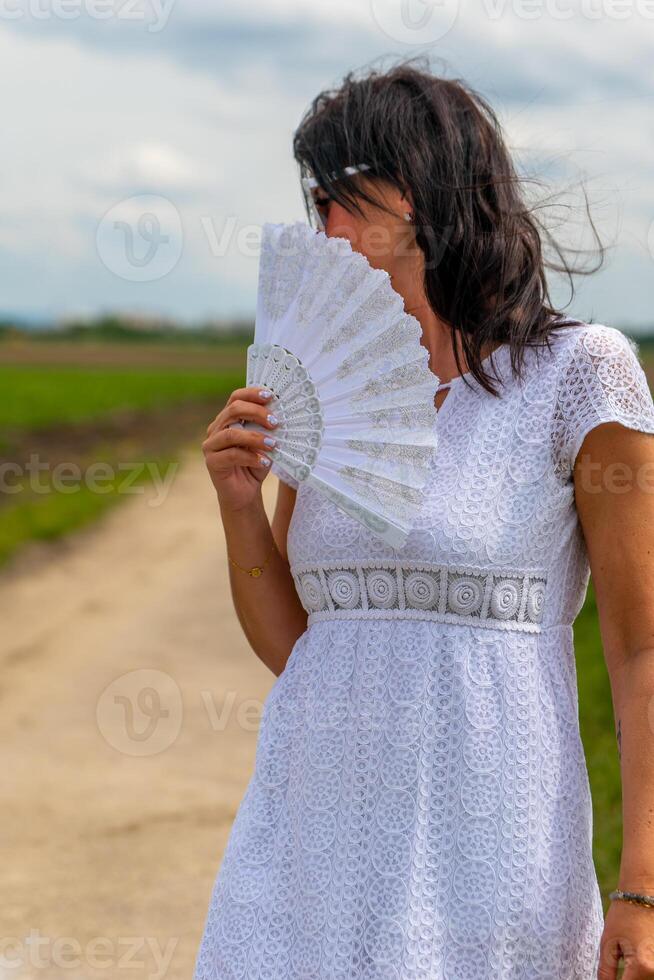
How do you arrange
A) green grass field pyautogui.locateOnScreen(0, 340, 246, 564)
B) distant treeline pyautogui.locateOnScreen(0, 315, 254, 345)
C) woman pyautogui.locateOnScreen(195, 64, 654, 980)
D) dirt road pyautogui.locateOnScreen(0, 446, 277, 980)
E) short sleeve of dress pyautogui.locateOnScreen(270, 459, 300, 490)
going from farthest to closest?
distant treeline pyautogui.locateOnScreen(0, 315, 254, 345)
green grass field pyautogui.locateOnScreen(0, 340, 246, 564)
dirt road pyautogui.locateOnScreen(0, 446, 277, 980)
short sleeve of dress pyautogui.locateOnScreen(270, 459, 300, 490)
woman pyautogui.locateOnScreen(195, 64, 654, 980)

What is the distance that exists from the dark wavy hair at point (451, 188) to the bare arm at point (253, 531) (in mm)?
337

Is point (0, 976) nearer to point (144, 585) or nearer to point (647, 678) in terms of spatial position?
point (647, 678)

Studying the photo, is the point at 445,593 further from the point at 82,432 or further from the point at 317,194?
the point at 82,432

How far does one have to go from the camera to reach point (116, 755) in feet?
18.8

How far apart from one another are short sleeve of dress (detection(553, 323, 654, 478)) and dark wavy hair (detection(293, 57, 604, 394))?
0.40 ft

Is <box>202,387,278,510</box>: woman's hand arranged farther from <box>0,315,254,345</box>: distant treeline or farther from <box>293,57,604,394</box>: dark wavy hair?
<box>0,315,254,345</box>: distant treeline

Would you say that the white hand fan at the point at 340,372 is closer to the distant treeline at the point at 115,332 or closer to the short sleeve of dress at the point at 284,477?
the short sleeve of dress at the point at 284,477

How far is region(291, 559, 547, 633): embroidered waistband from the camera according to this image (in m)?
1.73

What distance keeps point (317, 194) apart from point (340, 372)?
289mm

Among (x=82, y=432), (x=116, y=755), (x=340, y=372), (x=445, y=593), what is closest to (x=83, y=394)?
(x=82, y=432)

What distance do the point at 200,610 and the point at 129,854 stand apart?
146 inches

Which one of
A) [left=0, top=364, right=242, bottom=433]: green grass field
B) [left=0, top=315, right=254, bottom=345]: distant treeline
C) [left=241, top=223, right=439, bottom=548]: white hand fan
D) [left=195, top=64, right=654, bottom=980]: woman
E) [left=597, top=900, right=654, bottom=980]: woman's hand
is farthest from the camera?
[left=0, top=315, right=254, bottom=345]: distant treeline

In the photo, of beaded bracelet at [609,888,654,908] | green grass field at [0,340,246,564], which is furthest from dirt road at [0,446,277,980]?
beaded bracelet at [609,888,654,908]

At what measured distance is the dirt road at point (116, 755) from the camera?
13.5 ft
